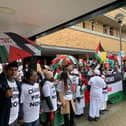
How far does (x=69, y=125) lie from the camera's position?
4.91 meters

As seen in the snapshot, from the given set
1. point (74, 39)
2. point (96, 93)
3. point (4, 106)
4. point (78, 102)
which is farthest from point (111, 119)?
point (74, 39)

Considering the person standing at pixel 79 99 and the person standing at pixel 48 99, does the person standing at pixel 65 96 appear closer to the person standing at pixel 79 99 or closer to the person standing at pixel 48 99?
the person standing at pixel 48 99

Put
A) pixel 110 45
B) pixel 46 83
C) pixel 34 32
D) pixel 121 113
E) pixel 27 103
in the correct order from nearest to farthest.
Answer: pixel 27 103
pixel 46 83
pixel 34 32
pixel 121 113
pixel 110 45

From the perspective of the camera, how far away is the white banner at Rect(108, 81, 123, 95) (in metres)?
8.23

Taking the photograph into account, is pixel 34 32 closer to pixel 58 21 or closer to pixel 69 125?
pixel 58 21

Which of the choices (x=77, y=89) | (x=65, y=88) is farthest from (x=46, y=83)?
(x=77, y=89)

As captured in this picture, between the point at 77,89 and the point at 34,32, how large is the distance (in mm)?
2749

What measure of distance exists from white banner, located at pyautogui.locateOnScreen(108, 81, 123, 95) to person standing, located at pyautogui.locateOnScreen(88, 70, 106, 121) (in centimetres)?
208

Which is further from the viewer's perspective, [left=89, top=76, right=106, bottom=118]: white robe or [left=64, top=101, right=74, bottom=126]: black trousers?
[left=89, top=76, right=106, bottom=118]: white robe

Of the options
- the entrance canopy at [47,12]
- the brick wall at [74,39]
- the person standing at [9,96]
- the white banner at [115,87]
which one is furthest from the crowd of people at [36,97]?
the brick wall at [74,39]

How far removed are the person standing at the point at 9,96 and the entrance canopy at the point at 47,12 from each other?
89 centimetres

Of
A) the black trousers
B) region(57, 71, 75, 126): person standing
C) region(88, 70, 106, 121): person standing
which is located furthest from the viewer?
region(88, 70, 106, 121): person standing

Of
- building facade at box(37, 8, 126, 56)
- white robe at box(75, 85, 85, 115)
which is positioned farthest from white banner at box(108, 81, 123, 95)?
building facade at box(37, 8, 126, 56)

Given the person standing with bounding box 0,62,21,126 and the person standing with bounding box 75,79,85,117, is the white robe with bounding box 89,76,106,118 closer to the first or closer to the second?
the person standing with bounding box 75,79,85,117
